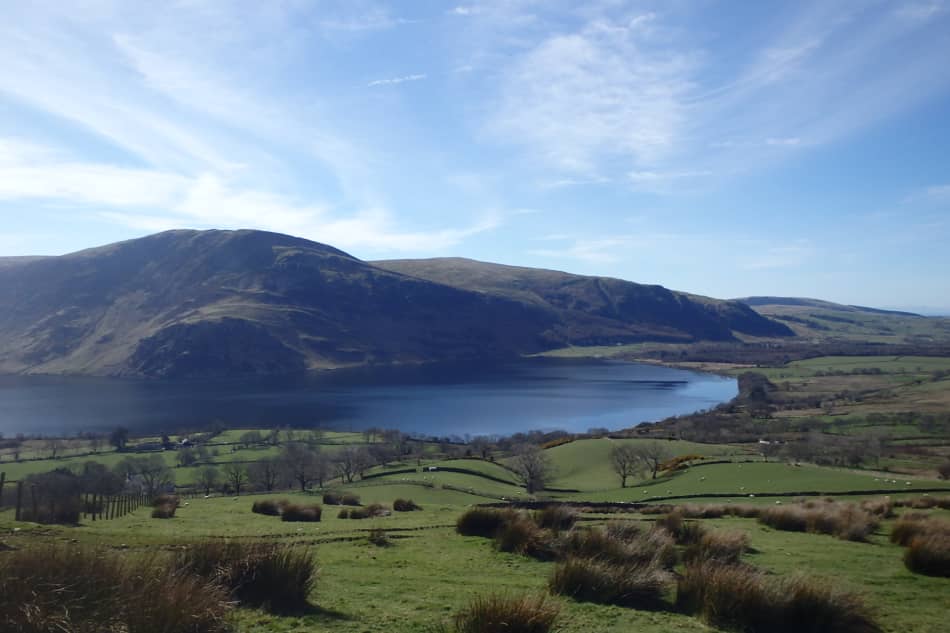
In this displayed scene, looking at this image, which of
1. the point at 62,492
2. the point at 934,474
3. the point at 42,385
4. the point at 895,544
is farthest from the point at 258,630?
the point at 42,385

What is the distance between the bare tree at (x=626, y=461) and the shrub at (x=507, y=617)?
41257mm

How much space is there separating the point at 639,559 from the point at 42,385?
182051mm

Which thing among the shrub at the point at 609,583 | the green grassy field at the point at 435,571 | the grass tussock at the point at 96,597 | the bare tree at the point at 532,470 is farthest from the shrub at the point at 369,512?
the bare tree at the point at 532,470

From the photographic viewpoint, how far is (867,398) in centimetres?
10106

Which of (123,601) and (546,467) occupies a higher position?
(123,601)

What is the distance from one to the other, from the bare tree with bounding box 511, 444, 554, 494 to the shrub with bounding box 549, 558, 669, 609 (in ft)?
117

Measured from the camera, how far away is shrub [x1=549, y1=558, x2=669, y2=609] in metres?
7.67

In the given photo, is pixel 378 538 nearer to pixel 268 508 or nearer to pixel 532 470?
pixel 268 508

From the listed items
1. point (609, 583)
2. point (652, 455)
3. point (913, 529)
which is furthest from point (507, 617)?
point (652, 455)

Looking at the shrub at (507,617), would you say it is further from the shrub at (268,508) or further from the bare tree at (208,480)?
the bare tree at (208,480)

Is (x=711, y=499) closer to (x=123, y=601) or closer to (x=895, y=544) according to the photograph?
(x=895, y=544)

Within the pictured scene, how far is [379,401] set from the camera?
12425cm

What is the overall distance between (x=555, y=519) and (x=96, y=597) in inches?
332

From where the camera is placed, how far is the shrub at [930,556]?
9.19 m
